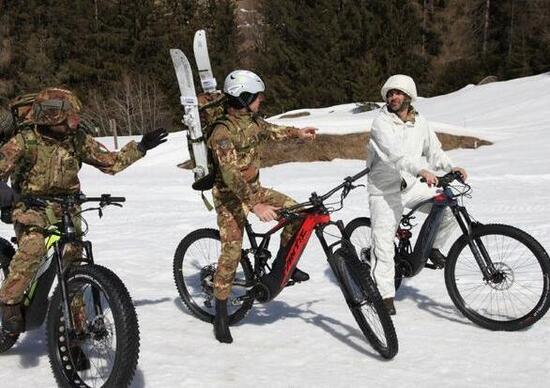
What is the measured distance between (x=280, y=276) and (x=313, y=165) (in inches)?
463

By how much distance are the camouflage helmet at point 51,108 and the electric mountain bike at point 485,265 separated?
2.71 metres

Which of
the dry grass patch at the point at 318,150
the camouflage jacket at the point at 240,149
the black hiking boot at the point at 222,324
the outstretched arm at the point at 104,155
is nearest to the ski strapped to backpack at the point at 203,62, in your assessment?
the camouflage jacket at the point at 240,149

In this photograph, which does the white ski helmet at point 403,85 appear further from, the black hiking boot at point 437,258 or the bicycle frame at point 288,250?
the black hiking boot at point 437,258

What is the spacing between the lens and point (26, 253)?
4094 millimetres

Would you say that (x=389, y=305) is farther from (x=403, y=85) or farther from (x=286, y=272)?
(x=403, y=85)

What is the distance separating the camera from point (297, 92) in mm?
45562

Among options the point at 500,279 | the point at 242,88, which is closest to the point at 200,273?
the point at 242,88

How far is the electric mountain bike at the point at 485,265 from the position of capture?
183 inches

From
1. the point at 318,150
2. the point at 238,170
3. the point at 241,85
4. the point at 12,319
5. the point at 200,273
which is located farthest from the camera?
the point at 318,150

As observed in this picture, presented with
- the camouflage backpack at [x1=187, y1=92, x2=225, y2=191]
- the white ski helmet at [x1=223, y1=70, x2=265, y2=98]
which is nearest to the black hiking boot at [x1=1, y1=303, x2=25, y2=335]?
the camouflage backpack at [x1=187, y1=92, x2=225, y2=191]

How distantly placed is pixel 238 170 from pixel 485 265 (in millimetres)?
1968

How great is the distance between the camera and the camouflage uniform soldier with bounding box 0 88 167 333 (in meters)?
4.02

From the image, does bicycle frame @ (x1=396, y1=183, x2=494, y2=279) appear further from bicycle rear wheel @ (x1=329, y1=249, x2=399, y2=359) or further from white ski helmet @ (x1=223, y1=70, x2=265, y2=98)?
white ski helmet @ (x1=223, y1=70, x2=265, y2=98)

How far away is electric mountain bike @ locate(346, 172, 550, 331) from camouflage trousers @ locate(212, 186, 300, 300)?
119cm
